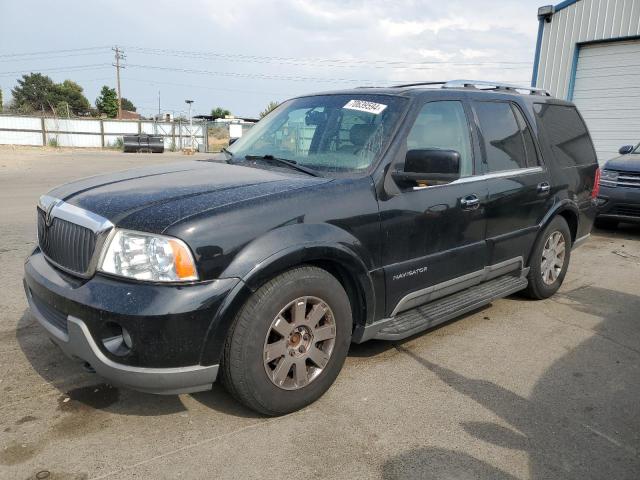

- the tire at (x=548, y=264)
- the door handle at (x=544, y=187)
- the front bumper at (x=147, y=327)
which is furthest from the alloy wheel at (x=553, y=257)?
the front bumper at (x=147, y=327)

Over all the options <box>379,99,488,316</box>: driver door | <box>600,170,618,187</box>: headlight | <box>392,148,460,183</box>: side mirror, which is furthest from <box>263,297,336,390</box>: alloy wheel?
<box>600,170,618,187</box>: headlight

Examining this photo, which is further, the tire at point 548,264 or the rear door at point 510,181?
the tire at point 548,264

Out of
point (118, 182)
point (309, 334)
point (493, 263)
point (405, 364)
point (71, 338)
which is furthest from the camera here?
point (493, 263)

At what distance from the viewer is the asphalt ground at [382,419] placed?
8.09 feet

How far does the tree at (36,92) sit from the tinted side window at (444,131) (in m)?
94.8

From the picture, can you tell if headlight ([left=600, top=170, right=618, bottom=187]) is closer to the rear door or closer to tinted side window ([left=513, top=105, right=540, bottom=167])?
the rear door

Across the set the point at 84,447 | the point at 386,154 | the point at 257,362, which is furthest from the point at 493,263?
the point at 84,447

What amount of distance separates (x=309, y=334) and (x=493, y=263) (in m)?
1.99

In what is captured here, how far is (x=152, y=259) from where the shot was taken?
2.43 metres

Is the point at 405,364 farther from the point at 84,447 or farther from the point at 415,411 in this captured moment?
the point at 84,447

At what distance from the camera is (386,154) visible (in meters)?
3.26

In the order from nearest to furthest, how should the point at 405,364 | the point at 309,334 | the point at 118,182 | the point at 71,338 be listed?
the point at 71,338 < the point at 309,334 < the point at 118,182 < the point at 405,364

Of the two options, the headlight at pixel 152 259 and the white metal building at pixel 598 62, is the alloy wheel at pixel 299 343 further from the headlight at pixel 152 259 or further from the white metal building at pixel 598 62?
the white metal building at pixel 598 62

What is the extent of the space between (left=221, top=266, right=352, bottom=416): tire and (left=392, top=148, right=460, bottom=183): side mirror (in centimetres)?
86
